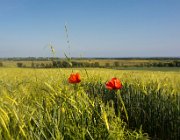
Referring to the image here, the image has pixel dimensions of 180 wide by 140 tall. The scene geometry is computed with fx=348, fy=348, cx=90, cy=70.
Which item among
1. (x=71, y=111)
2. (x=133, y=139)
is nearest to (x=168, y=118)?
(x=133, y=139)

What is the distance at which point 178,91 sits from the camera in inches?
210

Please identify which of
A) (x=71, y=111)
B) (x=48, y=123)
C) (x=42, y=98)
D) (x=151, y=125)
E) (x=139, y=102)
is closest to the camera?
(x=48, y=123)

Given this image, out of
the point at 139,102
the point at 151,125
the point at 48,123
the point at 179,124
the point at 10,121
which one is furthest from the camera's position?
the point at 139,102

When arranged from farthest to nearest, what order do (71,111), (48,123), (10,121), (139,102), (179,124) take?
(139,102) → (179,124) → (71,111) → (48,123) → (10,121)

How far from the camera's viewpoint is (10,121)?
2.58 m

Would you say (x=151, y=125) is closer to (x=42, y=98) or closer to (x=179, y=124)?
(x=179, y=124)

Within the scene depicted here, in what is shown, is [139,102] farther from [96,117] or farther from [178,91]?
[96,117]

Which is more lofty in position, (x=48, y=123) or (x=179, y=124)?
(x=48, y=123)

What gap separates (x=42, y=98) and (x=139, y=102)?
2.59 meters

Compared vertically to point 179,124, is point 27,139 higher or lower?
higher

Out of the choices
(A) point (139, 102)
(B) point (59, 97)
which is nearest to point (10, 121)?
(B) point (59, 97)

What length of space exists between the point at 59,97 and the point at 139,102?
2.89m

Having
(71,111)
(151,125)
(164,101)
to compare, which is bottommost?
(151,125)

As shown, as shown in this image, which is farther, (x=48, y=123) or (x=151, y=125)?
(x=151, y=125)
